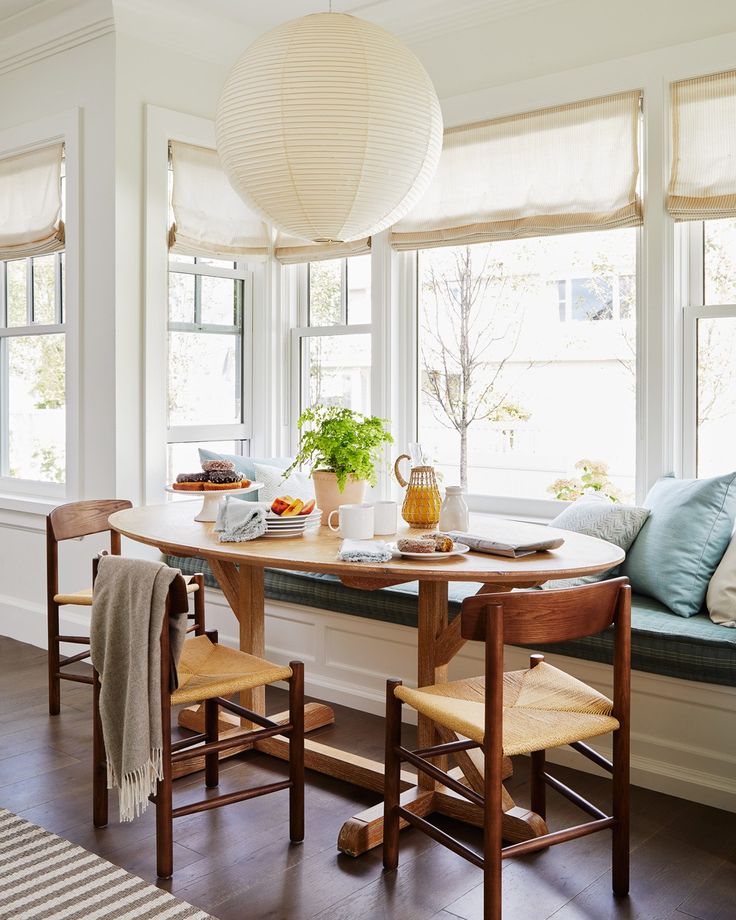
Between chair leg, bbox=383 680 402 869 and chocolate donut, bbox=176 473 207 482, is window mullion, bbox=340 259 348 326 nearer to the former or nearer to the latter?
Result: chocolate donut, bbox=176 473 207 482

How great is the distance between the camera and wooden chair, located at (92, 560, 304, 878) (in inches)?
86.7

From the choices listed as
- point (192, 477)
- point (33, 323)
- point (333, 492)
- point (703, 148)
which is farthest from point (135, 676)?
point (33, 323)

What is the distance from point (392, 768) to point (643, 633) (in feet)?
3.12

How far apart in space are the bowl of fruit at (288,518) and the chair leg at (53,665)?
127 cm

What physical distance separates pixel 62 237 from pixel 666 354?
2.73 meters

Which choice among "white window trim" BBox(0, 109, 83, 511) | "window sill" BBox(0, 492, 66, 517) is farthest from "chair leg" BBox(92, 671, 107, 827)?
"window sill" BBox(0, 492, 66, 517)

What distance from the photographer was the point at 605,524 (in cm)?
319

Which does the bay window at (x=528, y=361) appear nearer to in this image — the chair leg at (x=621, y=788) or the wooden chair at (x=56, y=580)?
the wooden chair at (x=56, y=580)

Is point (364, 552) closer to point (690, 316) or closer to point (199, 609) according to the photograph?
point (199, 609)

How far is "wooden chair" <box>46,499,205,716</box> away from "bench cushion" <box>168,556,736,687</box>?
0.53m

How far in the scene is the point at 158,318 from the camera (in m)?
4.11

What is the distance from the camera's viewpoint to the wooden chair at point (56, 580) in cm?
337

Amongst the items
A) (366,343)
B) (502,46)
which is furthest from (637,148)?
(366,343)

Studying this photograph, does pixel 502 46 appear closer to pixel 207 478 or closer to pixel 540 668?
pixel 207 478
